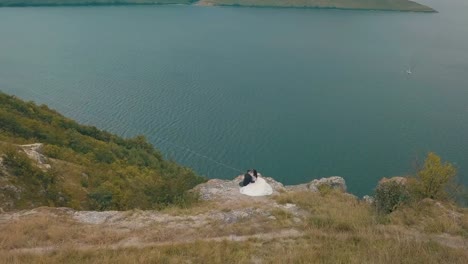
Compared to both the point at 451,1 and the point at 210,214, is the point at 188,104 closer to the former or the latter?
the point at 210,214

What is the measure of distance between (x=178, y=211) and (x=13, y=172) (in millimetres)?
7177

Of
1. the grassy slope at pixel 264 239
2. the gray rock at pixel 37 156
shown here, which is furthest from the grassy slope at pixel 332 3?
the grassy slope at pixel 264 239

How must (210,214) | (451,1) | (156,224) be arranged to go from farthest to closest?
(451,1) < (210,214) < (156,224)

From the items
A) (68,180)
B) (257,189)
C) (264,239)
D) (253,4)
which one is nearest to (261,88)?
(68,180)

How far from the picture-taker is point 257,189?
51.2ft

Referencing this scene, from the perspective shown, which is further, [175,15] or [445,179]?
[175,15]

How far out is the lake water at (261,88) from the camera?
44.5 m

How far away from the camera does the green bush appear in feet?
36.2

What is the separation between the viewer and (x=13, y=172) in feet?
48.3

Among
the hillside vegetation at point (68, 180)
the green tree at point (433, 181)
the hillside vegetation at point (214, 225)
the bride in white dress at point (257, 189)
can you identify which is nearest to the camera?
the hillside vegetation at point (214, 225)

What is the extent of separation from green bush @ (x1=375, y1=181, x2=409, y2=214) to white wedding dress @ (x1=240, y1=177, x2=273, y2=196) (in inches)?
186

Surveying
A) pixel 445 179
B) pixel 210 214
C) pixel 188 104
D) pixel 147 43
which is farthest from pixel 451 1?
pixel 210 214

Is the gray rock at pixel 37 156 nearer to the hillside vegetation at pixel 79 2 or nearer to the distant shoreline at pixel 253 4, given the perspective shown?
the hillside vegetation at pixel 79 2

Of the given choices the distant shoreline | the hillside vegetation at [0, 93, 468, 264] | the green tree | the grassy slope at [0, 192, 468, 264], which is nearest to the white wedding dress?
the hillside vegetation at [0, 93, 468, 264]
